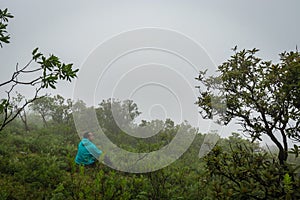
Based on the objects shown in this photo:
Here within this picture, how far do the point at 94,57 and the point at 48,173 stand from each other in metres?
Answer: 3.33

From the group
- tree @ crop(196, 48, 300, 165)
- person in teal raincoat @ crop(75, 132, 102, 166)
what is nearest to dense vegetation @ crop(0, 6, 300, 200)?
Answer: tree @ crop(196, 48, 300, 165)

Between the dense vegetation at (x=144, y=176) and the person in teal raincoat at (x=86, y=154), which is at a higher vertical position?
the person in teal raincoat at (x=86, y=154)

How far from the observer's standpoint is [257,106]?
3779 mm

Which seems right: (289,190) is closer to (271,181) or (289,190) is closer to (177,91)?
(271,181)

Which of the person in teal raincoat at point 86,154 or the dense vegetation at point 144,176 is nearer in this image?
the dense vegetation at point 144,176

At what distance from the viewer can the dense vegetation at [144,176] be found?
318cm

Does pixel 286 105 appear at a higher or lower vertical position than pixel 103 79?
lower

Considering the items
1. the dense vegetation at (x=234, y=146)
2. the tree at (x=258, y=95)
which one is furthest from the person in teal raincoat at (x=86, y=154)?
the tree at (x=258, y=95)

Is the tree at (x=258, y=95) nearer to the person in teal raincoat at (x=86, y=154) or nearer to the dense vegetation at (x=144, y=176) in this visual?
the dense vegetation at (x=144, y=176)

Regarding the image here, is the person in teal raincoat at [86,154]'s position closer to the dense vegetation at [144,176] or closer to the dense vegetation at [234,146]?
the dense vegetation at [144,176]

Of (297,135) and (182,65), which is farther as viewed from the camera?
(182,65)

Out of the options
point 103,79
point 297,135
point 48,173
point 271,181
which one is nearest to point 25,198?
point 48,173

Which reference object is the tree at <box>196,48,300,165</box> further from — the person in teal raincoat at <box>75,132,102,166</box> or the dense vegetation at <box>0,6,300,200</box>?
the person in teal raincoat at <box>75,132,102,166</box>

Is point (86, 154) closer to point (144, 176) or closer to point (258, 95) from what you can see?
point (144, 176)
